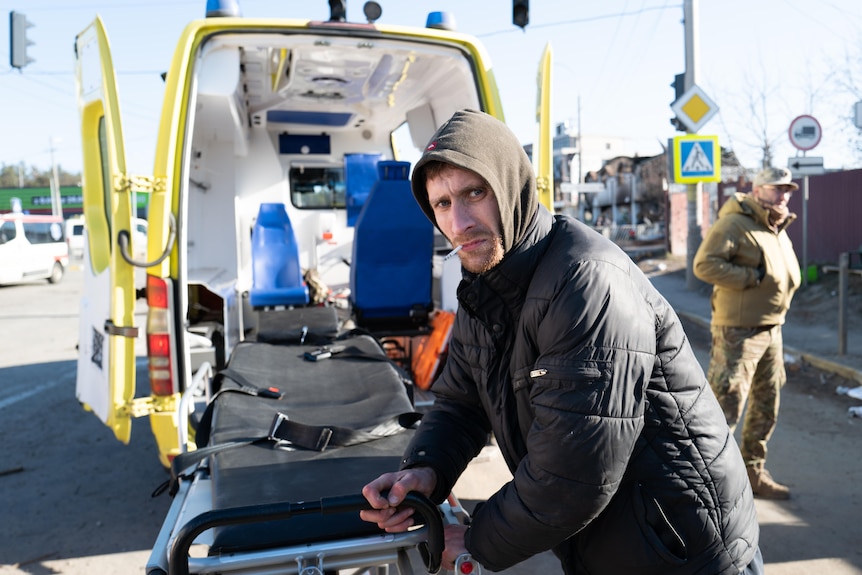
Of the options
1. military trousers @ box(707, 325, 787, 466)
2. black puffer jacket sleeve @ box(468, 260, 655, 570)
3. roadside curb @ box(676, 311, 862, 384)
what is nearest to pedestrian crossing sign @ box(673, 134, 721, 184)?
roadside curb @ box(676, 311, 862, 384)

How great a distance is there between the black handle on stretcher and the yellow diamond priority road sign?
850 centimetres

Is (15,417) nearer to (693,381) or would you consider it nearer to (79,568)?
→ (79,568)

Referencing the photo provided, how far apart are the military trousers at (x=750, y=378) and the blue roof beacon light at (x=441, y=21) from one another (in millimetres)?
2495

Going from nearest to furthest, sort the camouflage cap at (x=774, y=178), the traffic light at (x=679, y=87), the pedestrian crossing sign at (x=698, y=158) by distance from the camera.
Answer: the camouflage cap at (x=774, y=178)
the pedestrian crossing sign at (x=698, y=158)
the traffic light at (x=679, y=87)

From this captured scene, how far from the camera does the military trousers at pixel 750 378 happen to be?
3.98m

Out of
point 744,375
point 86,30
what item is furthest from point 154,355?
point 744,375

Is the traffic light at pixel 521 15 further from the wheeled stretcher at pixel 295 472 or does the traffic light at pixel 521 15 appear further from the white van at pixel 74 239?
the white van at pixel 74 239

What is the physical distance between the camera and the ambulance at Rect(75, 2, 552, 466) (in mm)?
3562

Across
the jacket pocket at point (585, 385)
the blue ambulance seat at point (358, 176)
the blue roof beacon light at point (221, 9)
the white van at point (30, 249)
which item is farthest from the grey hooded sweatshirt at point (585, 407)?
the white van at point (30, 249)

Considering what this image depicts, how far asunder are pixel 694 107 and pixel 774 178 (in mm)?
5521

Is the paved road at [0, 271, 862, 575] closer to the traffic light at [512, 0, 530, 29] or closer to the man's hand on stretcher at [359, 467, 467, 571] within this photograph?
the man's hand on stretcher at [359, 467, 467, 571]

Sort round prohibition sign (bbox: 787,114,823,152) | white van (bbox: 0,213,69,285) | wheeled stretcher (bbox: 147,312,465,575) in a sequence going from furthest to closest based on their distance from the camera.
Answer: white van (bbox: 0,213,69,285)
round prohibition sign (bbox: 787,114,823,152)
wheeled stretcher (bbox: 147,312,465,575)

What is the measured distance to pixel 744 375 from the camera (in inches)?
157

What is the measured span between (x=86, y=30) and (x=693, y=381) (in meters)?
3.61
